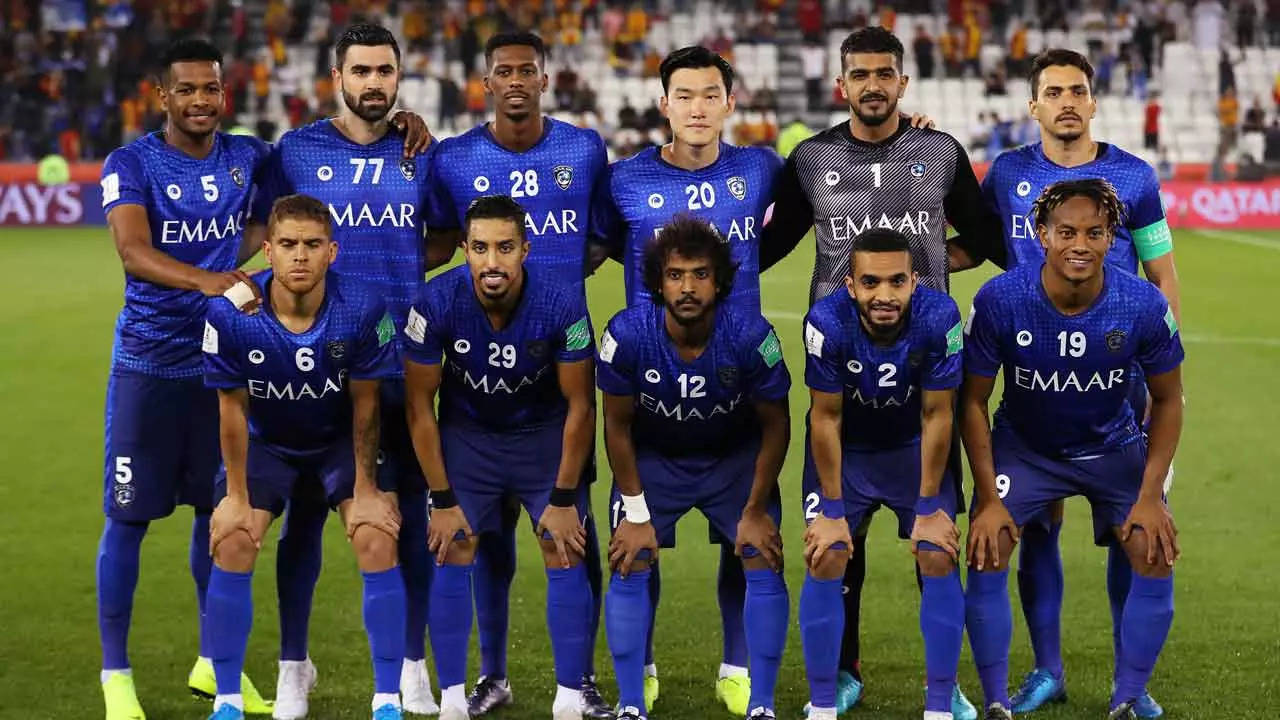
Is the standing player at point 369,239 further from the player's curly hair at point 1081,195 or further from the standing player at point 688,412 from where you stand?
the player's curly hair at point 1081,195

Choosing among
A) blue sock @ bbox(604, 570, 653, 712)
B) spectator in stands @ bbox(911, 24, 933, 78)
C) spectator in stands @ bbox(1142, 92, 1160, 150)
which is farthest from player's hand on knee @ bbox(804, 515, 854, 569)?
spectator in stands @ bbox(911, 24, 933, 78)

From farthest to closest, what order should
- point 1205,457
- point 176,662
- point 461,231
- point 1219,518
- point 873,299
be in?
point 1205,457
point 1219,518
point 176,662
point 461,231
point 873,299

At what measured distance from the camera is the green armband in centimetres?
681

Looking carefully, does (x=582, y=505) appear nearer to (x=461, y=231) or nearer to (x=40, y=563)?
(x=461, y=231)

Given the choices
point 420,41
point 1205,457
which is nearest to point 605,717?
point 1205,457

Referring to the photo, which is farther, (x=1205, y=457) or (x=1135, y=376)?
(x=1205, y=457)

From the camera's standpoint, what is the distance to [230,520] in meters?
6.25

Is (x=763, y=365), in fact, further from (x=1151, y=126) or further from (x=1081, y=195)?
(x=1151, y=126)

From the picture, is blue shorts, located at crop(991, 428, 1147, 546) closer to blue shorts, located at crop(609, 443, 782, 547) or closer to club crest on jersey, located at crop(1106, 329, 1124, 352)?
club crest on jersey, located at crop(1106, 329, 1124, 352)

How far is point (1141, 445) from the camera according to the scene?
21.4ft

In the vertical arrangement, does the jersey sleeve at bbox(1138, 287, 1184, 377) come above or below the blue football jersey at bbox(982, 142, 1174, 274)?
below

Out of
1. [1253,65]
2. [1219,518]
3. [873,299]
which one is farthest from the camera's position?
[1253,65]

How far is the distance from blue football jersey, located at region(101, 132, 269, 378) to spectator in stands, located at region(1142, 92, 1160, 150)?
82.8ft

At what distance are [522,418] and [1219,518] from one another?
5114 mm
